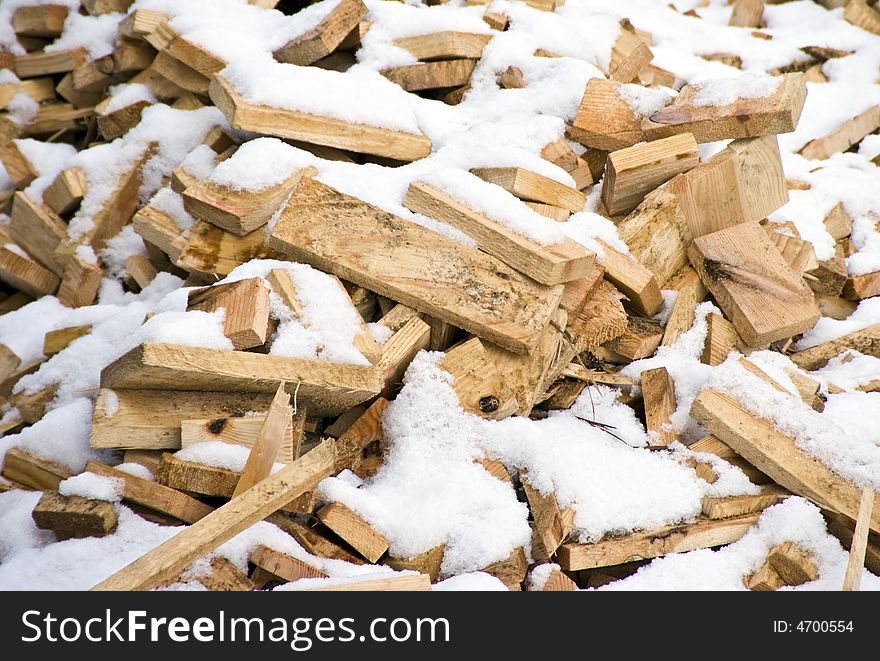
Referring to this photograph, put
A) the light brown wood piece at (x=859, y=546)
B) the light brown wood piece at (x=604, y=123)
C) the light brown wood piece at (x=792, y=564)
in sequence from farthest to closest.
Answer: the light brown wood piece at (x=604, y=123)
the light brown wood piece at (x=792, y=564)
the light brown wood piece at (x=859, y=546)

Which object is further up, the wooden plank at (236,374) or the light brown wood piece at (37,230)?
the wooden plank at (236,374)

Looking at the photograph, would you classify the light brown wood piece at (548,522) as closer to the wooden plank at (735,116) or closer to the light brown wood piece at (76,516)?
the light brown wood piece at (76,516)

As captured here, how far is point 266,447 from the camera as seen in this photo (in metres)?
2.26

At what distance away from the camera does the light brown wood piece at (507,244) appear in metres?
2.77

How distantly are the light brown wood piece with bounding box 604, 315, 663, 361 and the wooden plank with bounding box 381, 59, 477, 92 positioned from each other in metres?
1.64

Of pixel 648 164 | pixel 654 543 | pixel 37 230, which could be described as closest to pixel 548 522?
pixel 654 543

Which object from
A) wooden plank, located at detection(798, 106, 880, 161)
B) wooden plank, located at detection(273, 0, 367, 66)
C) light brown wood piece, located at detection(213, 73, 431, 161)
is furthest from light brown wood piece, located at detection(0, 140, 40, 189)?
wooden plank, located at detection(798, 106, 880, 161)

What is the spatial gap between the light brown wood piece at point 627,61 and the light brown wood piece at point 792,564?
8.58 ft

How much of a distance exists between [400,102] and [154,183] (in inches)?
52.2

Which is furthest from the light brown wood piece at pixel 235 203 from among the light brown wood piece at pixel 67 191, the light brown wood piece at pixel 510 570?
the light brown wood piece at pixel 510 570

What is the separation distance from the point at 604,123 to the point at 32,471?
272 cm

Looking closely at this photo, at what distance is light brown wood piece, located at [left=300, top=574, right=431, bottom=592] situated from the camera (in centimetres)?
Answer: 197

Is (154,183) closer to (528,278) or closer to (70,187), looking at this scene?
(70,187)

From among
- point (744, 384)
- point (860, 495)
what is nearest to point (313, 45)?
point (744, 384)
